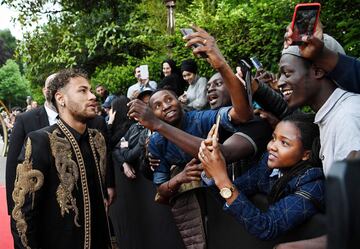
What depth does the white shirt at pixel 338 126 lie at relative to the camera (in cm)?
183

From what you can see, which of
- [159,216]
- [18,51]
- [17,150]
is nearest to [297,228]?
[159,216]

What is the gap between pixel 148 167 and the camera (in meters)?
3.86

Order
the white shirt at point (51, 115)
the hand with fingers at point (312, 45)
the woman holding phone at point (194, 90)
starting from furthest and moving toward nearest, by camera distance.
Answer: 1. the woman holding phone at point (194, 90)
2. the white shirt at point (51, 115)
3. the hand with fingers at point (312, 45)

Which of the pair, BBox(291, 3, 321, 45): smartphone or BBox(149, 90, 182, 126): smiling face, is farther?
BBox(149, 90, 182, 126): smiling face

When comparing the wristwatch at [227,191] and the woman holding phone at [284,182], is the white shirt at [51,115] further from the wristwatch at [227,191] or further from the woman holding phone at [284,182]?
the wristwatch at [227,191]

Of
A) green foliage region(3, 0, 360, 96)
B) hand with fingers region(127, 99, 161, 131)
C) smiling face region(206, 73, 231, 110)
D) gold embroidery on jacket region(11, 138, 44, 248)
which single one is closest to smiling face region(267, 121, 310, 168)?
hand with fingers region(127, 99, 161, 131)

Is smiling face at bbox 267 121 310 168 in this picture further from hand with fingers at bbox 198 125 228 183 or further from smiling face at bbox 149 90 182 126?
smiling face at bbox 149 90 182 126

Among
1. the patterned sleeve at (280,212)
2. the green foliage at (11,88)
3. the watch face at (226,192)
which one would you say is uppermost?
the green foliage at (11,88)

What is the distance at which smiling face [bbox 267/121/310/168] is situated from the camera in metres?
2.22

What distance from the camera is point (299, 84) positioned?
2156mm

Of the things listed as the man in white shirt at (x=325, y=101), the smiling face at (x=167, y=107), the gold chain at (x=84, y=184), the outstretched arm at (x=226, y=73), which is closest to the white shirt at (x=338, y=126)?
the man in white shirt at (x=325, y=101)

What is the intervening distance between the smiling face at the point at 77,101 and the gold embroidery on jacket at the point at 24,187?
0.44m

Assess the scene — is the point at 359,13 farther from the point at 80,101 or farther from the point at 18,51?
the point at 18,51

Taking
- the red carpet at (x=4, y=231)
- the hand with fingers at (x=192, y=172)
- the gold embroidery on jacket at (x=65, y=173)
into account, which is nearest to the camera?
the hand with fingers at (x=192, y=172)
